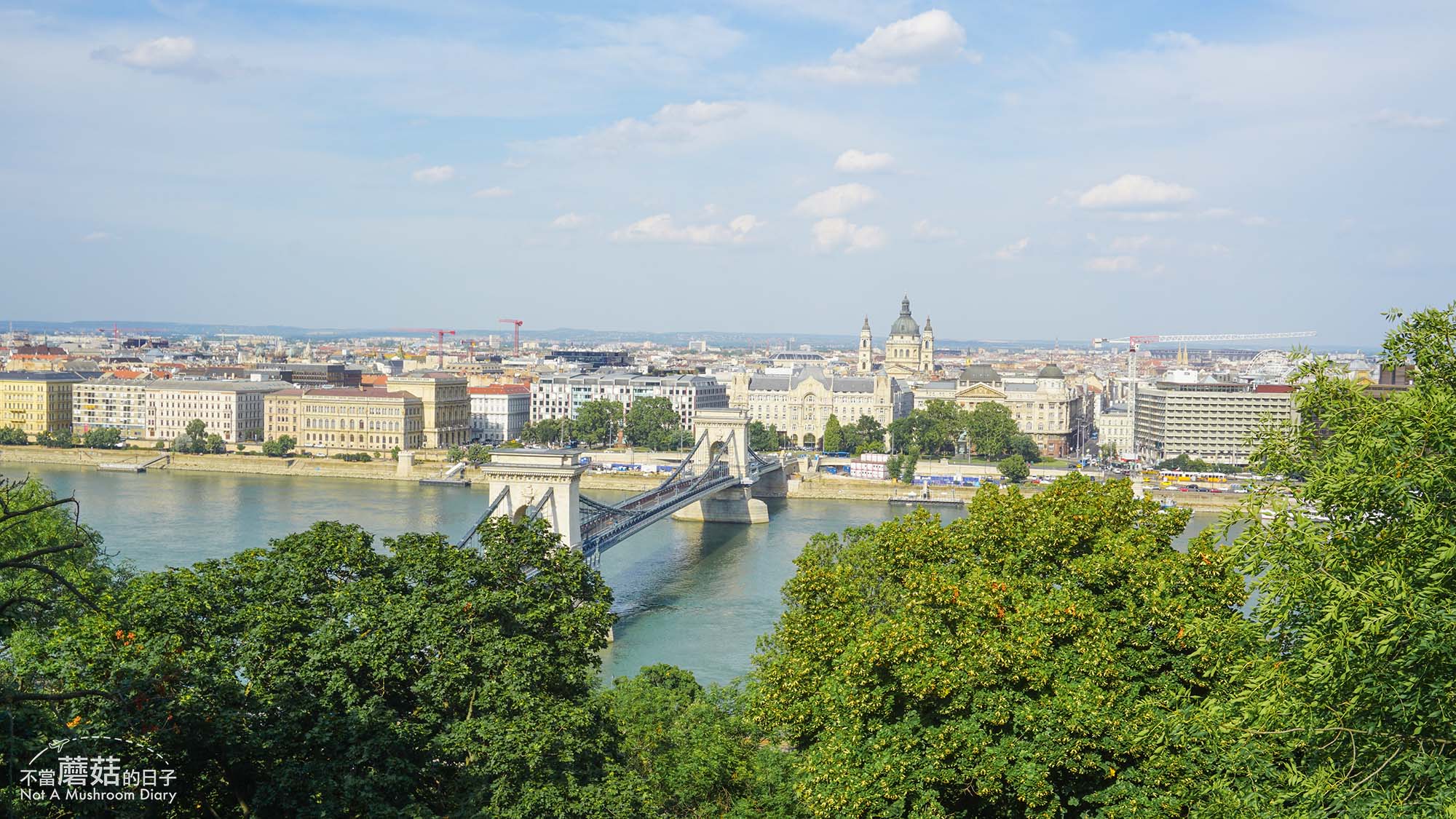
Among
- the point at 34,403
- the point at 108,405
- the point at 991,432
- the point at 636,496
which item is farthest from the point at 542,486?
the point at 34,403

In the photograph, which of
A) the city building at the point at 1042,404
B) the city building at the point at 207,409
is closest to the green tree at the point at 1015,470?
the city building at the point at 1042,404

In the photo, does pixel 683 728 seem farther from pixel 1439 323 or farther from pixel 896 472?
pixel 896 472

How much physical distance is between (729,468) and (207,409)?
2365 cm

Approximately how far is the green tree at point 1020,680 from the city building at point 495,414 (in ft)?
148

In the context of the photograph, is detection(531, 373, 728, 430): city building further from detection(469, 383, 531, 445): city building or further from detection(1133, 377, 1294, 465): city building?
detection(1133, 377, 1294, 465): city building

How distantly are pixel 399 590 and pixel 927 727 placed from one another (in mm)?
3427

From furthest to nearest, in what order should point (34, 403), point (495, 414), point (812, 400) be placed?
1. point (812, 400)
2. point (495, 414)
3. point (34, 403)

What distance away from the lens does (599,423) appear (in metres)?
49.9

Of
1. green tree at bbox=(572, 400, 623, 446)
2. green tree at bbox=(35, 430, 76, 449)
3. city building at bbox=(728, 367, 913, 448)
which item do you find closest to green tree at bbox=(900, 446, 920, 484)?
city building at bbox=(728, 367, 913, 448)

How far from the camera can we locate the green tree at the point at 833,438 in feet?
160

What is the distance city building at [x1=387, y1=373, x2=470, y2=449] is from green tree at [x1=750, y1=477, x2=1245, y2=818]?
40.4 m

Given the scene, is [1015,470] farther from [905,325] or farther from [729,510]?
[905,325]

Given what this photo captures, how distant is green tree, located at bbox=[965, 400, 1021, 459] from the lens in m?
45.7

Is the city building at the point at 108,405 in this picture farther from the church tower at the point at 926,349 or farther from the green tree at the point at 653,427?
the church tower at the point at 926,349
